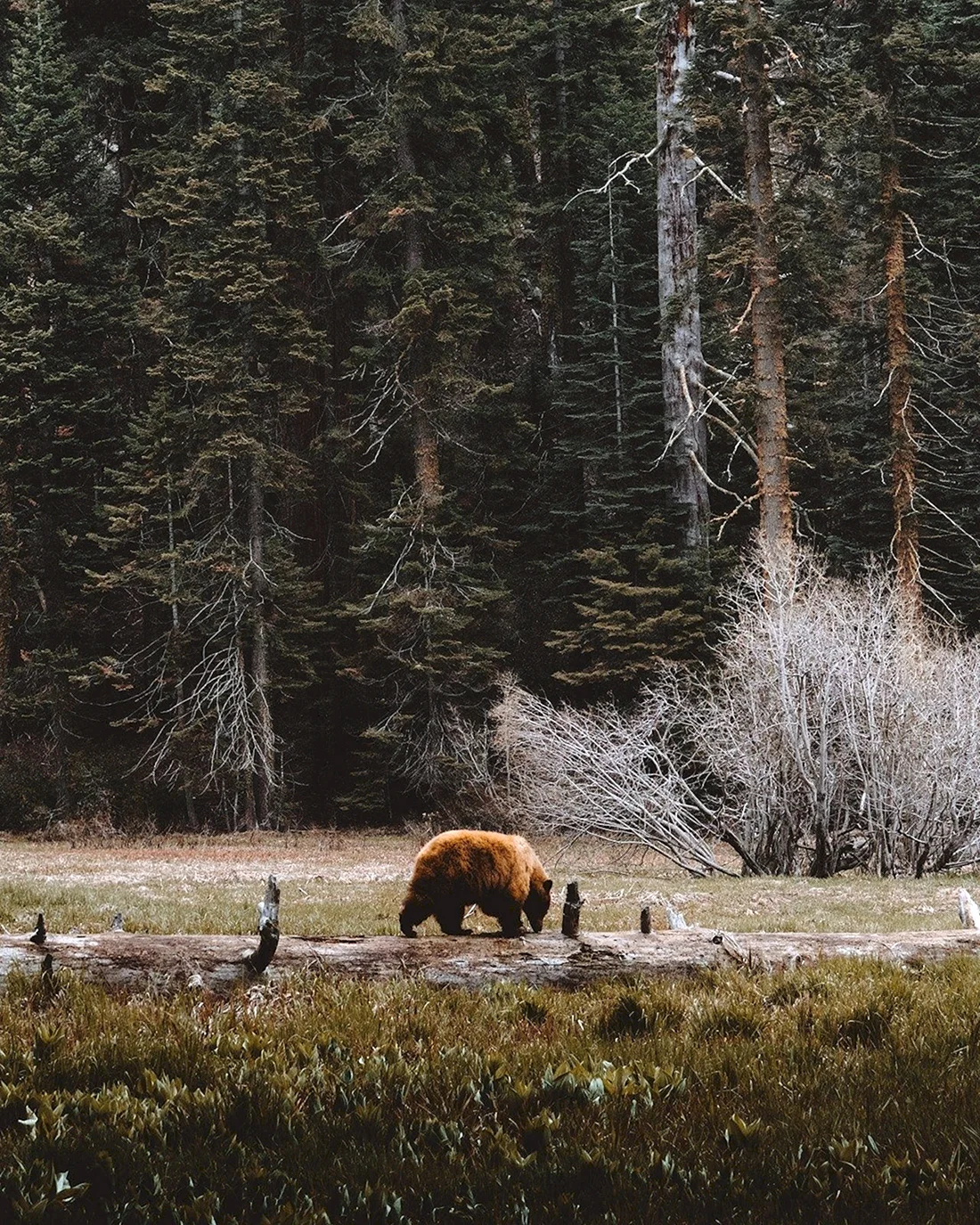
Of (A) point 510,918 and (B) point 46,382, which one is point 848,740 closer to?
(A) point 510,918

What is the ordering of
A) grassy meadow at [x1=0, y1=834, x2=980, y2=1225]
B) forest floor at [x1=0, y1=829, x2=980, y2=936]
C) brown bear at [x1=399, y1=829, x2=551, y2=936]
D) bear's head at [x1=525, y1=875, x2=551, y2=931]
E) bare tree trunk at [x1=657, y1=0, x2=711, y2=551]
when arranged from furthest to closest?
bare tree trunk at [x1=657, y1=0, x2=711, y2=551]
forest floor at [x1=0, y1=829, x2=980, y2=936]
bear's head at [x1=525, y1=875, x2=551, y2=931]
brown bear at [x1=399, y1=829, x2=551, y2=936]
grassy meadow at [x1=0, y1=834, x2=980, y2=1225]

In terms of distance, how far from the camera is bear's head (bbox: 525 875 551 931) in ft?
28.1

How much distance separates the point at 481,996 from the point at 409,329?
27.6 m

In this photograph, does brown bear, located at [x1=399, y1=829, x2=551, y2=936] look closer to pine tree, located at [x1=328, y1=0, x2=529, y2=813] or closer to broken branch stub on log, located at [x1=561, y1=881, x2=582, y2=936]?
broken branch stub on log, located at [x1=561, y1=881, x2=582, y2=936]

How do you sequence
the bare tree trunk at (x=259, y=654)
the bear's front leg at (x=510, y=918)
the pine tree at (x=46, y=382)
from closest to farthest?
the bear's front leg at (x=510, y=918) → the bare tree trunk at (x=259, y=654) → the pine tree at (x=46, y=382)

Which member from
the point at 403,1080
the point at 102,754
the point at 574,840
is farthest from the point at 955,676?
the point at 102,754

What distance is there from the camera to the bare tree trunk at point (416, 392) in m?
32.7

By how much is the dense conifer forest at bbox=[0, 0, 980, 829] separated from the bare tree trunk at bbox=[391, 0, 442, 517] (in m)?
0.15

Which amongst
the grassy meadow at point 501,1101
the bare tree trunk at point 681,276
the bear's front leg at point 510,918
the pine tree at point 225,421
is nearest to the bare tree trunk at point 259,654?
the pine tree at point 225,421

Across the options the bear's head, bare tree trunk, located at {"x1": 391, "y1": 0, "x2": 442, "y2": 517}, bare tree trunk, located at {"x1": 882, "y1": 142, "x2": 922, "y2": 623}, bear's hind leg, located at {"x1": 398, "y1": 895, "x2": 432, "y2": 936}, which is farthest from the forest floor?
bare tree trunk, located at {"x1": 391, "y1": 0, "x2": 442, "y2": 517}

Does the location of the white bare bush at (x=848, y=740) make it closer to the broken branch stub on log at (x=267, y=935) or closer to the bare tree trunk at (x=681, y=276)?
the bare tree trunk at (x=681, y=276)

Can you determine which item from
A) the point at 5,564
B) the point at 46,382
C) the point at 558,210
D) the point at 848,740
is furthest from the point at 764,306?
the point at 5,564

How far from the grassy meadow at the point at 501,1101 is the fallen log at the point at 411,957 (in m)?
0.23

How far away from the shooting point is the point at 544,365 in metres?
43.0
